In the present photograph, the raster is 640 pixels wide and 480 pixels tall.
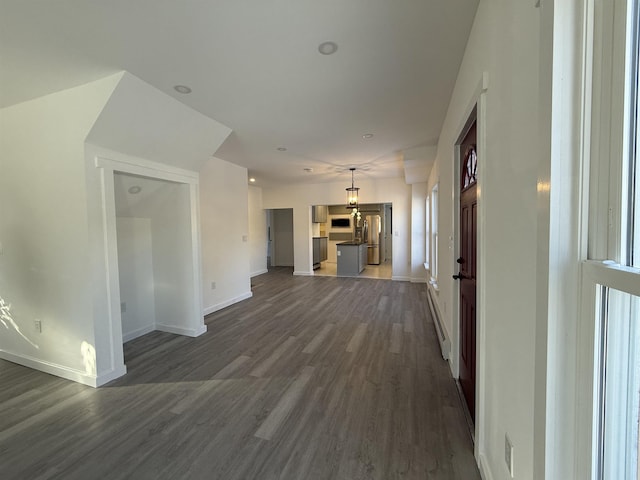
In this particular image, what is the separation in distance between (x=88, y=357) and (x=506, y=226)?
11.8 feet

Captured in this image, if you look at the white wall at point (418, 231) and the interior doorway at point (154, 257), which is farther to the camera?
the white wall at point (418, 231)

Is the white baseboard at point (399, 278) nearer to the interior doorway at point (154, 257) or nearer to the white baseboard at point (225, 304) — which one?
the white baseboard at point (225, 304)

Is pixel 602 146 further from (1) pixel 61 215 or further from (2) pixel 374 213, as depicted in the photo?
(2) pixel 374 213

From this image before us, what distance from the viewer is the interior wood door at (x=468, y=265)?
6.19 ft

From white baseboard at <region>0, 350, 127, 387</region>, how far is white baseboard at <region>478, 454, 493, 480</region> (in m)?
3.20

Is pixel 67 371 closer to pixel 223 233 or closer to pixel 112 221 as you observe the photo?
pixel 112 221

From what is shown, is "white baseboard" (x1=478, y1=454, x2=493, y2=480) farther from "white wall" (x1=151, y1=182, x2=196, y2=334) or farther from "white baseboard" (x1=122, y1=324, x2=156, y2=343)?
"white baseboard" (x1=122, y1=324, x2=156, y2=343)

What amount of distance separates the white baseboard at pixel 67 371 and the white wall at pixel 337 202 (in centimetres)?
549

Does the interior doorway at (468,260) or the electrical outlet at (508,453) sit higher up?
the interior doorway at (468,260)

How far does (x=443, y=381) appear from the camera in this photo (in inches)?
94.3

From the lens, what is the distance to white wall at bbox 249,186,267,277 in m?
7.83

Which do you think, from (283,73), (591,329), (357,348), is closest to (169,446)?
(357,348)

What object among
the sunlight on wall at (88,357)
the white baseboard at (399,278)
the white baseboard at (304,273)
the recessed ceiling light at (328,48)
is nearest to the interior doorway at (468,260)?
the recessed ceiling light at (328,48)

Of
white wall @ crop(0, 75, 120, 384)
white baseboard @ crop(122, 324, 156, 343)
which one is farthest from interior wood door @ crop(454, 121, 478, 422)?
white baseboard @ crop(122, 324, 156, 343)
